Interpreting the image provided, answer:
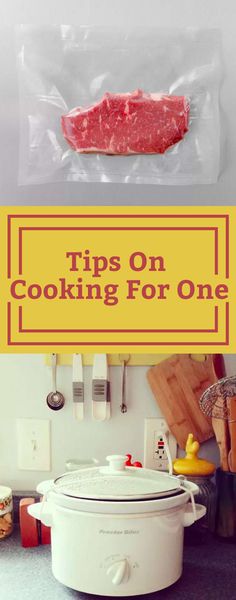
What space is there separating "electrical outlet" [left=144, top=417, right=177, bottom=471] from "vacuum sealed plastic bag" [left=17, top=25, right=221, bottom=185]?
16.1 inches

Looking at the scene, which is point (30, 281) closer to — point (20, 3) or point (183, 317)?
point (183, 317)

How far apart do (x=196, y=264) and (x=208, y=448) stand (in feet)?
1.40

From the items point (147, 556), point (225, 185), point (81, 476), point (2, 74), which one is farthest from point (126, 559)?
point (2, 74)

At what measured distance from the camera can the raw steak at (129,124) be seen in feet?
3.14

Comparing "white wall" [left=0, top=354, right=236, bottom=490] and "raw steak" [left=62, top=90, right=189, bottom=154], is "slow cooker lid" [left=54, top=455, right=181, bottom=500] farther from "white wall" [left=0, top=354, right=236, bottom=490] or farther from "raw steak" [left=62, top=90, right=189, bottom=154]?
"raw steak" [left=62, top=90, right=189, bottom=154]

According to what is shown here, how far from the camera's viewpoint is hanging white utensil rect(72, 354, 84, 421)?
121 centimetres

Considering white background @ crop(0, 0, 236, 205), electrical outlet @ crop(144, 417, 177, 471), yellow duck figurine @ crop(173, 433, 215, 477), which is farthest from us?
electrical outlet @ crop(144, 417, 177, 471)

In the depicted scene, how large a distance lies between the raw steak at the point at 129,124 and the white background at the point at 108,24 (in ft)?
0.22

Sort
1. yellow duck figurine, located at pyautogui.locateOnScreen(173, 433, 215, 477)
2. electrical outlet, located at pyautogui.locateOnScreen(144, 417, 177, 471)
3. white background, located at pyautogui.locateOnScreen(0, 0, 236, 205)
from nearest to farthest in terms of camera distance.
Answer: white background, located at pyautogui.locateOnScreen(0, 0, 236, 205)
yellow duck figurine, located at pyautogui.locateOnScreen(173, 433, 215, 477)
electrical outlet, located at pyautogui.locateOnScreen(144, 417, 177, 471)

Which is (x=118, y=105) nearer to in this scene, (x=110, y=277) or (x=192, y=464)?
(x=110, y=277)

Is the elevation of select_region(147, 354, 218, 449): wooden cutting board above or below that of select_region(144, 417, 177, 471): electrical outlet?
above

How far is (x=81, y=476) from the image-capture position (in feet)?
3.34

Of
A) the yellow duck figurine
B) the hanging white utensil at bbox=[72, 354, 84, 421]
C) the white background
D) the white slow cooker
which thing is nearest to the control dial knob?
the white slow cooker

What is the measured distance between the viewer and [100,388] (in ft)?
3.97
